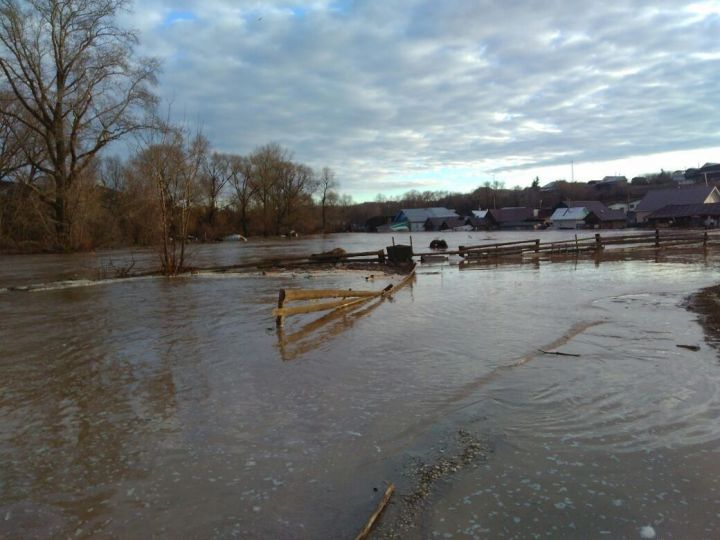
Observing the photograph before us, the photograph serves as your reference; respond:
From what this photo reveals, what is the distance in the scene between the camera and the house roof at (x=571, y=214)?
9862cm

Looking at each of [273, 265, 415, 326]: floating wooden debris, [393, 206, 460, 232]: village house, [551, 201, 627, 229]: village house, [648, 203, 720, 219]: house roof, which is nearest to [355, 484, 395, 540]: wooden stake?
[273, 265, 415, 326]: floating wooden debris

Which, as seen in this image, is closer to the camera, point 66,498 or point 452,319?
point 66,498

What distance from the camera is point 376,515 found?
3662 mm

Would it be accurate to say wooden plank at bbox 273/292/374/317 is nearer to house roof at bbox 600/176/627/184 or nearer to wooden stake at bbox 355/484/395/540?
wooden stake at bbox 355/484/395/540

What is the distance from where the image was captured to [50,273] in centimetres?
2622

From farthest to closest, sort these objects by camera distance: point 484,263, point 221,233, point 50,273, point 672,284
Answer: point 221,233
point 484,263
point 50,273
point 672,284

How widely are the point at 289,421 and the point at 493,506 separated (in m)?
2.48

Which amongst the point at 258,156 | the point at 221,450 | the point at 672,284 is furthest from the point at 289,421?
the point at 258,156

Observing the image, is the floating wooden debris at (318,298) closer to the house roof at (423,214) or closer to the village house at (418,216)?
the village house at (418,216)

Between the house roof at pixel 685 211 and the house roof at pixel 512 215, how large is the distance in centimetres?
3262

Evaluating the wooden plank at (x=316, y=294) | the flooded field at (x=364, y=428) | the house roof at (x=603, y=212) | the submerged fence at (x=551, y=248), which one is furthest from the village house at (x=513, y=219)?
the flooded field at (x=364, y=428)

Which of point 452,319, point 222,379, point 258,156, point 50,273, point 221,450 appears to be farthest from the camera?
point 258,156

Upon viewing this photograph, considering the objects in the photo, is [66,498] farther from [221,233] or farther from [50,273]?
[221,233]

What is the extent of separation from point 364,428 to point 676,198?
9156cm
